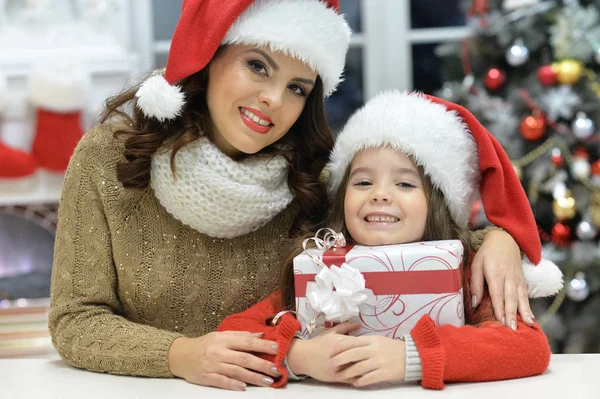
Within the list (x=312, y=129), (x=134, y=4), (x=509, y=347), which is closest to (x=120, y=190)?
(x=312, y=129)

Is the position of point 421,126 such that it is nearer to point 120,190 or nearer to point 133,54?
point 120,190

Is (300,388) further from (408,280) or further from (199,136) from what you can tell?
(199,136)

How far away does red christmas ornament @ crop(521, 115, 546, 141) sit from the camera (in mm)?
2621

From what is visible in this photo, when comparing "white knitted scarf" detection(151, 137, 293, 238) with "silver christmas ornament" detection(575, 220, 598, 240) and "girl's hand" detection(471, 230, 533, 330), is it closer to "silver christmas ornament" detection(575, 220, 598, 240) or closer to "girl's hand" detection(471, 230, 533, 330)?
"girl's hand" detection(471, 230, 533, 330)

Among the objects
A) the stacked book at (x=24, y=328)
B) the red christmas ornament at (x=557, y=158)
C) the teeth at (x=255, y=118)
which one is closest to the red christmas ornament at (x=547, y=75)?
the red christmas ornament at (x=557, y=158)

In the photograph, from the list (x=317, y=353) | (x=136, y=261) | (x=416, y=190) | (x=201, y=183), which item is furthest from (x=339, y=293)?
(x=136, y=261)

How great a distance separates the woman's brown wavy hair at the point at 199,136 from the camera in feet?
4.87

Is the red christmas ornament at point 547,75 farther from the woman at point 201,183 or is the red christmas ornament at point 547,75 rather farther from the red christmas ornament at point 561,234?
the woman at point 201,183

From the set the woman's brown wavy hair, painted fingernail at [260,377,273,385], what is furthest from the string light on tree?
painted fingernail at [260,377,273,385]

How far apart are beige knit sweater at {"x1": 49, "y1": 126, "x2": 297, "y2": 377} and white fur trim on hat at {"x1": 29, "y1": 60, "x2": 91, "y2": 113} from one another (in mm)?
1286

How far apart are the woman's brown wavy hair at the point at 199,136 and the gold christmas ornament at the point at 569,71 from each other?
136 centimetres

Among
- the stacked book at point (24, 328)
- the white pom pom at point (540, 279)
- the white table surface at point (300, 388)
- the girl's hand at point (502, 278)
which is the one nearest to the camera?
the white table surface at point (300, 388)

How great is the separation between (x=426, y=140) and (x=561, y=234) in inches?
58.0

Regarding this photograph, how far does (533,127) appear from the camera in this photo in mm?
2621
